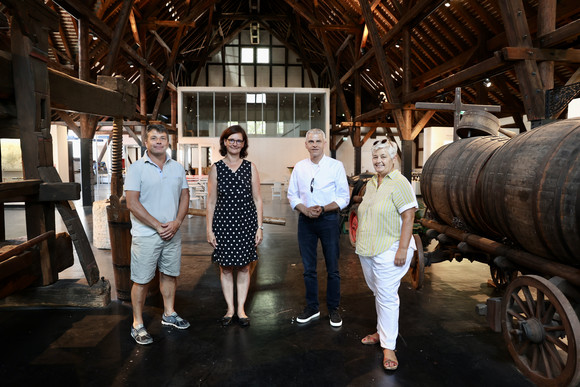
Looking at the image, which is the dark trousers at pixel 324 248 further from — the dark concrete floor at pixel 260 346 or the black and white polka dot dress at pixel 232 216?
the black and white polka dot dress at pixel 232 216

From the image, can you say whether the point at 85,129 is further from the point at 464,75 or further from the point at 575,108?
the point at 575,108

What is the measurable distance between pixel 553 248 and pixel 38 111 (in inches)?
136

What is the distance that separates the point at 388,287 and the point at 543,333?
0.86m

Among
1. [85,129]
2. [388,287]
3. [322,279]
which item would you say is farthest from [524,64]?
[85,129]

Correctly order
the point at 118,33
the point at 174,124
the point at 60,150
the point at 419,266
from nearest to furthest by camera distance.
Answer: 1. the point at 419,266
2. the point at 118,33
3. the point at 60,150
4. the point at 174,124

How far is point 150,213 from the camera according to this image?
2.71m

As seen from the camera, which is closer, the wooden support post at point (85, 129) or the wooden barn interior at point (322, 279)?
the wooden barn interior at point (322, 279)

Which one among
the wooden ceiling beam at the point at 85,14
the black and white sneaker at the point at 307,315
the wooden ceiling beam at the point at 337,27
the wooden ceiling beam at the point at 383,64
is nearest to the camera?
the black and white sneaker at the point at 307,315

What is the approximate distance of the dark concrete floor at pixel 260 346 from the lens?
7.40 feet

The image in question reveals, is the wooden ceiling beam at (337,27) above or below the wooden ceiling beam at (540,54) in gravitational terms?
above

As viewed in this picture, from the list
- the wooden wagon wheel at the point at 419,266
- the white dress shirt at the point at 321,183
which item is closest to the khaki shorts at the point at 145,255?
the white dress shirt at the point at 321,183

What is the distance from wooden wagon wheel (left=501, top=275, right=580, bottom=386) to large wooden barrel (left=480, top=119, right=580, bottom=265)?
234 mm

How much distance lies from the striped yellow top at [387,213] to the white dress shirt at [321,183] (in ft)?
1.59

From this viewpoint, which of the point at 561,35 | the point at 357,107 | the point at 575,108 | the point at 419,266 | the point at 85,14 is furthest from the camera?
the point at 357,107
